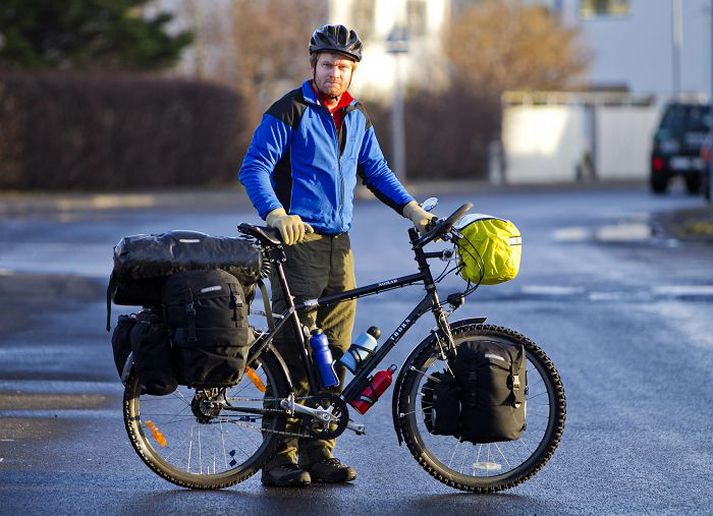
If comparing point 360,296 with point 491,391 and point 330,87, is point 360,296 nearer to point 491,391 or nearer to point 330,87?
point 491,391

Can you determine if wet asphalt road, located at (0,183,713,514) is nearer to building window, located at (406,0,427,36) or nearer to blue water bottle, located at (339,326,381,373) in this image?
blue water bottle, located at (339,326,381,373)

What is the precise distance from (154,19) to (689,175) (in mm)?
14135

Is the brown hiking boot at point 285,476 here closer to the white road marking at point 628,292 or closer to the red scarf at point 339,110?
the red scarf at point 339,110

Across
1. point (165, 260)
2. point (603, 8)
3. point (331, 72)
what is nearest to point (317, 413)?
point (165, 260)

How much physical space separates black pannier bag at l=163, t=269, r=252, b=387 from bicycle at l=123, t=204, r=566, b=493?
0.88 ft

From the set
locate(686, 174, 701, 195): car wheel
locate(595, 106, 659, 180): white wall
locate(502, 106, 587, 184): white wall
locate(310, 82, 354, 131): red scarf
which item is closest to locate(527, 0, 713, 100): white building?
locate(595, 106, 659, 180): white wall

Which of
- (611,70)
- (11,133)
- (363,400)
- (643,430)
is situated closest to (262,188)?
(363,400)

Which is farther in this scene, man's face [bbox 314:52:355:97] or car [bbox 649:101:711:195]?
car [bbox 649:101:711:195]

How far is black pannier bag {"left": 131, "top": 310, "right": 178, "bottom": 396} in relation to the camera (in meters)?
6.15

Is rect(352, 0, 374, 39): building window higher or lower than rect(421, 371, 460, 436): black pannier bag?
higher

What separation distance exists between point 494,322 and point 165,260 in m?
6.11

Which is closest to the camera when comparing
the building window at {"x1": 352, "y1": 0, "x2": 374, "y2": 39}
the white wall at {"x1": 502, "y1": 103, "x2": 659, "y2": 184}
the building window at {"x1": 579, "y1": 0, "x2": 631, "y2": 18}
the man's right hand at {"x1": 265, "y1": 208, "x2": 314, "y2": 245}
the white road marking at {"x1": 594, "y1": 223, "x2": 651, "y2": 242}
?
the man's right hand at {"x1": 265, "y1": 208, "x2": 314, "y2": 245}

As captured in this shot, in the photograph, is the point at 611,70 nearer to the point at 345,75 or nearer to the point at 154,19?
the point at 154,19

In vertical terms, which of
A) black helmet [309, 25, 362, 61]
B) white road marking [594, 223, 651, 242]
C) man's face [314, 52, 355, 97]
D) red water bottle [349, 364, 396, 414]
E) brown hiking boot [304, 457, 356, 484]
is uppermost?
black helmet [309, 25, 362, 61]
